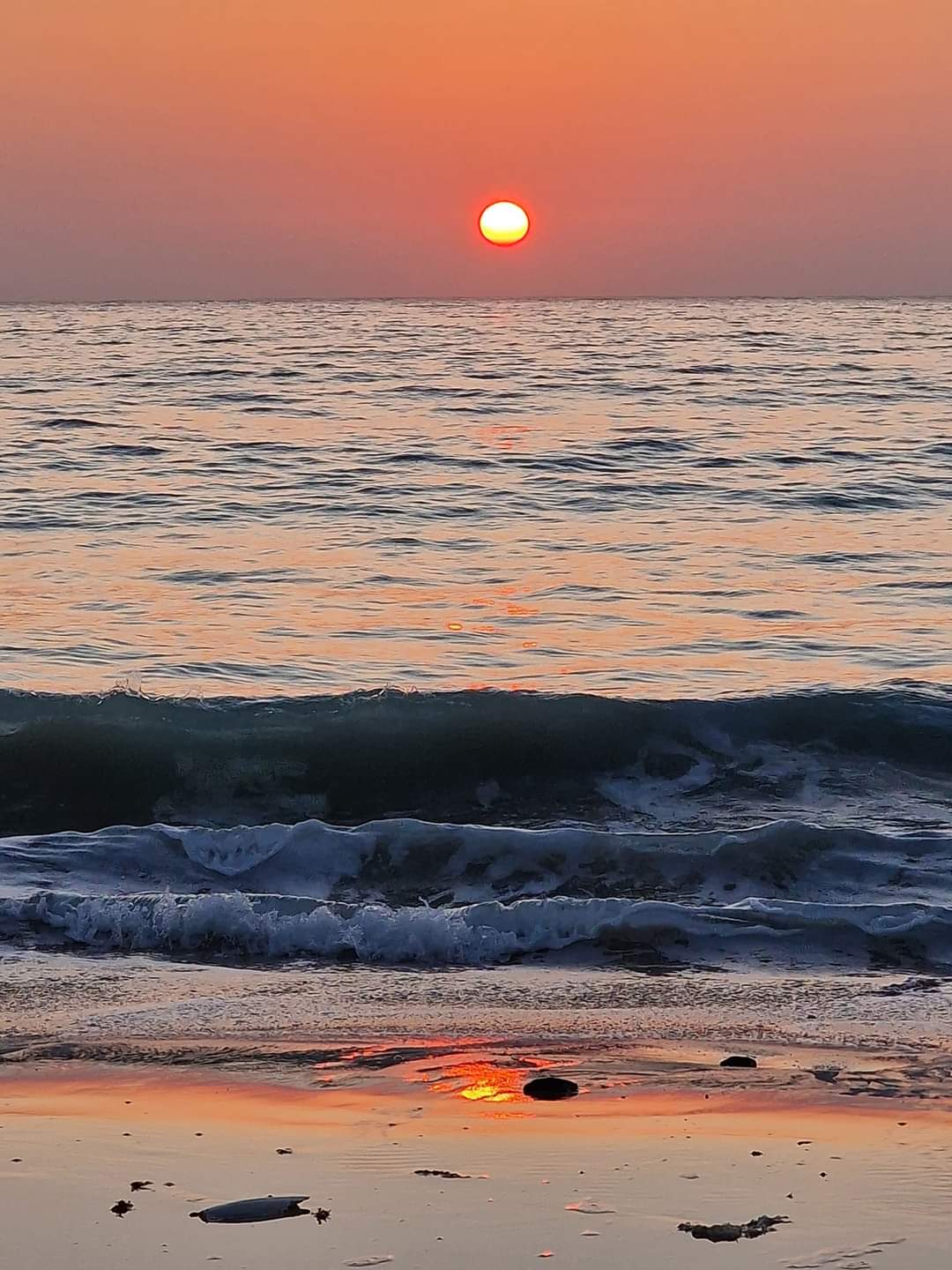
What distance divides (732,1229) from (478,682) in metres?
7.99

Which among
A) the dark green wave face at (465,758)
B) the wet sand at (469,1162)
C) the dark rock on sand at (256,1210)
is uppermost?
the dark rock on sand at (256,1210)

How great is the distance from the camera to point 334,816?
33.1ft

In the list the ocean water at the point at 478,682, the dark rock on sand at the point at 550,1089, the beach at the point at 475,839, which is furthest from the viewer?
the ocean water at the point at 478,682

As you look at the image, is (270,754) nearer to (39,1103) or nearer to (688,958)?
(688,958)

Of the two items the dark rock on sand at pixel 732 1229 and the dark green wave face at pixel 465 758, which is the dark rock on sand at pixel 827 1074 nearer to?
the dark rock on sand at pixel 732 1229

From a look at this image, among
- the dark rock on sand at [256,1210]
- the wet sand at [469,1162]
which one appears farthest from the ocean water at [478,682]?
the dark rock on sand at [256,1210]

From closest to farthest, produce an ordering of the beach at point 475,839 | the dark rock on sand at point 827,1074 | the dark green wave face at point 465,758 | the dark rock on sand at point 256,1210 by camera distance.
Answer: the dark rock on sand at point 256,1210 < the beach at point 475,839 < the dark rock on sand at point 827,1074 < the dark green wave face at point 465,758

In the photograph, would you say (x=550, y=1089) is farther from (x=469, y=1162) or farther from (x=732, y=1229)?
(x=732, y=1229)

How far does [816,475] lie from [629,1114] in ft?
55.4

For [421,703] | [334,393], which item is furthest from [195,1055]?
[334,393]

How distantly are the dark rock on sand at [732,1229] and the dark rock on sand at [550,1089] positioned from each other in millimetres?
948

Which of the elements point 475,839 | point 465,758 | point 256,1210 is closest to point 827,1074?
point 256,1210

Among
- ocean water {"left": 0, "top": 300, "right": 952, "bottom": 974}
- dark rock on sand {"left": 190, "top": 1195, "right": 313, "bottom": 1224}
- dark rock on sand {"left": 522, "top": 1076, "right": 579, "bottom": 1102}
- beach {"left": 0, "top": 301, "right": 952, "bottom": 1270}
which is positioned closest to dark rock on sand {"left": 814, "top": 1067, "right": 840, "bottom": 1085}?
beach {"left": 0, "top": 301, "right": 952, "bottom": 1270}

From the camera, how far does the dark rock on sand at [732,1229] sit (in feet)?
11.6
